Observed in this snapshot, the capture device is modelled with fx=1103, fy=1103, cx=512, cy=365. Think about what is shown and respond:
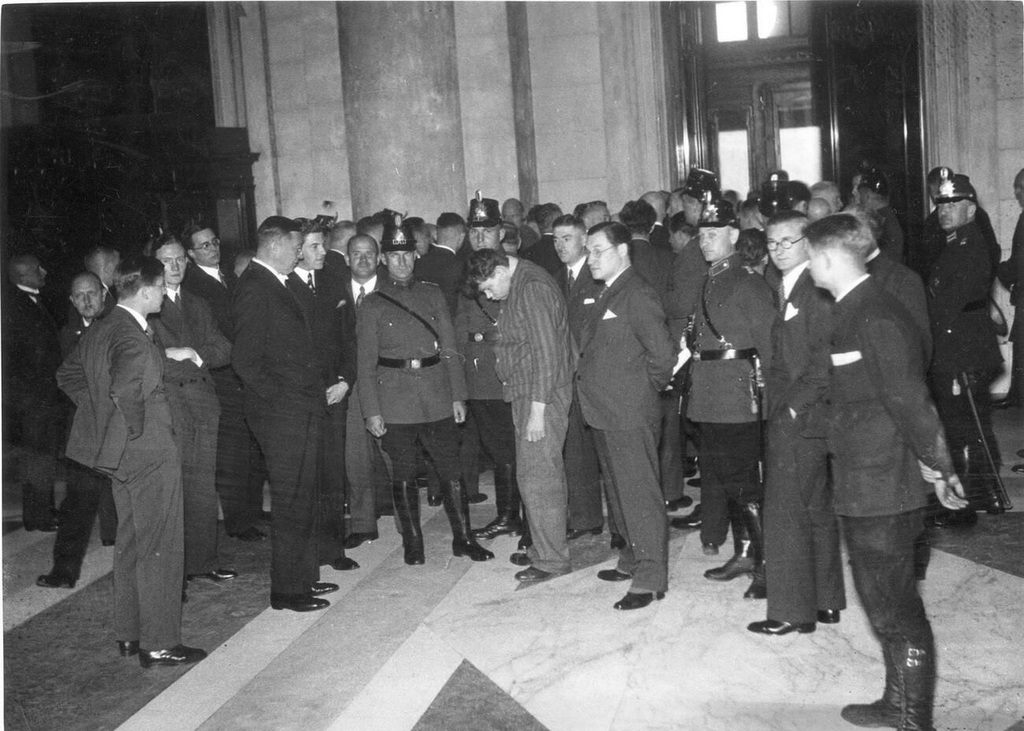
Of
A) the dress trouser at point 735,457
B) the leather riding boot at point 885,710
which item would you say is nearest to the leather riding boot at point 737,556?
the dress trouser at point 735,457

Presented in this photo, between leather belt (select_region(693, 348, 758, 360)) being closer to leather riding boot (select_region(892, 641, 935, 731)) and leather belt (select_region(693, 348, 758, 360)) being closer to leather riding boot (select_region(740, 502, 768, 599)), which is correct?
leather riding boot (select_region(740, 502, 768, 599))

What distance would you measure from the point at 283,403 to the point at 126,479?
99cm

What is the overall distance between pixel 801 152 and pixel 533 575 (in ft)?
25.4

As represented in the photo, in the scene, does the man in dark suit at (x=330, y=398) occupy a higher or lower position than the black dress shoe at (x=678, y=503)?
higher

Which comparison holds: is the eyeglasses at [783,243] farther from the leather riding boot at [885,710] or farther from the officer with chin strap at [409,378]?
the officer with chin strap at [409,378]

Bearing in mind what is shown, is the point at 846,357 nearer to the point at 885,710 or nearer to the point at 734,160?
the point at 885,710

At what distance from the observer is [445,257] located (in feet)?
25.4

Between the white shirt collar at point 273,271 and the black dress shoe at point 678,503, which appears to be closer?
the white shirt collar at point 273,271

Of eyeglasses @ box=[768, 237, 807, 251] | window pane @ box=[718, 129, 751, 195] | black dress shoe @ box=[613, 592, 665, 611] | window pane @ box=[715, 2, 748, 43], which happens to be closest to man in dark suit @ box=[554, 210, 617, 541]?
black dress shoe @ box=[613, 592, 665, 611]

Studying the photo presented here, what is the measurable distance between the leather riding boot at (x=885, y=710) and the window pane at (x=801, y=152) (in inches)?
345

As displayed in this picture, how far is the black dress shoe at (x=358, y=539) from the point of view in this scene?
6.89 meters

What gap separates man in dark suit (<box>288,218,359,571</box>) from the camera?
624 cm

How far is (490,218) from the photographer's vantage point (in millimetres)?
7172

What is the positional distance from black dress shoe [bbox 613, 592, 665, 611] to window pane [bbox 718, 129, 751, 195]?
751 centimetres
